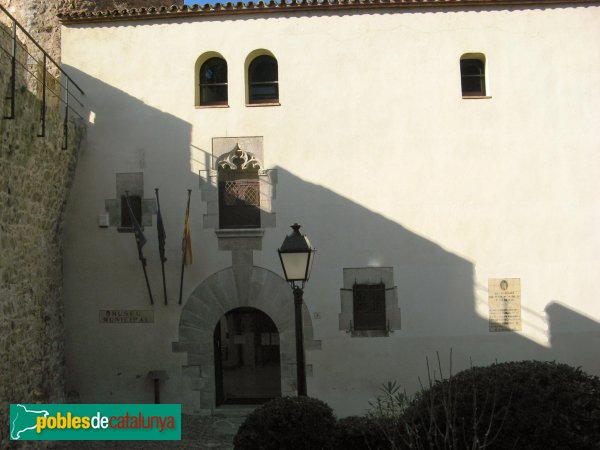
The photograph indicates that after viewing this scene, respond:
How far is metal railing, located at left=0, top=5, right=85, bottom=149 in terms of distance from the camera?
6.65m

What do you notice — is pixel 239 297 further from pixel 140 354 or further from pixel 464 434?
pixel 464 434

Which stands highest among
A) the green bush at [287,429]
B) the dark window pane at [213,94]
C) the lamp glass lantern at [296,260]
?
the dark window pane at [213,94]

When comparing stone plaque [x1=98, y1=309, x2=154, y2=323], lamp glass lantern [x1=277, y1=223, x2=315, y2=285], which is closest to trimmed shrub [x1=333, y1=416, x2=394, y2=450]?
lamp glass lantern [x1=277, y1=223, x2=315, y2=285]

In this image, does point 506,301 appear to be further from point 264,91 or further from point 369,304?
point 264,91

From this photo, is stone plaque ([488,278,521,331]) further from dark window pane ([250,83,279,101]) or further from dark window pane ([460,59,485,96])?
dark window pane ([250,83,279,101])

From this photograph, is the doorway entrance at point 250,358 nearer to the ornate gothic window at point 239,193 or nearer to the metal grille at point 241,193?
the ornate gothic window at point 239,193

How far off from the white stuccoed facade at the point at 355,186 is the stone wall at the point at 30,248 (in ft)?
1.62

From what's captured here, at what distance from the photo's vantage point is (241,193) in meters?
8.99

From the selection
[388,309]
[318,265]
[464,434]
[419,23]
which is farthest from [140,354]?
[419,23]

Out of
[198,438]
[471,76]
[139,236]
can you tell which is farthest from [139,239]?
[471,76]

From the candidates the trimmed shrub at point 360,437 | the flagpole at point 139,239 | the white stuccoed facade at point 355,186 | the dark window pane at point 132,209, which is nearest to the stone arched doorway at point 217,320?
the white stuccoed facade at point 355,186

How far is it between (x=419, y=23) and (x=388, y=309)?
4.42 metres

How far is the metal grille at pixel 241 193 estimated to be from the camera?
897 cm

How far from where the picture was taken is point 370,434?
18.1 ft
